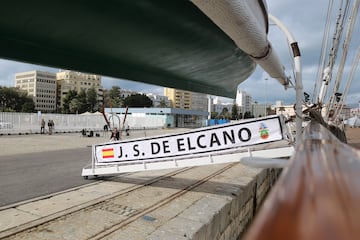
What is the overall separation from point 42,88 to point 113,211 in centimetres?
11098

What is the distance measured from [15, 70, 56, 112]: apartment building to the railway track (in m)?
104

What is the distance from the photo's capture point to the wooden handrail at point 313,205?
1.44 ft

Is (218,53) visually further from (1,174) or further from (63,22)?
(1,174)

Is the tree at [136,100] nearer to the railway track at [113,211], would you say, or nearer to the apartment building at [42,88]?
the apartment building at [42,88]

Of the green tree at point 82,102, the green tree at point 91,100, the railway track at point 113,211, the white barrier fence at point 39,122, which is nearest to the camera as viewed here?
the railway track at point 113,211

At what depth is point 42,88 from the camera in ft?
337

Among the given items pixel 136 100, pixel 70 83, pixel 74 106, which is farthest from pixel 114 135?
pixel 70 83

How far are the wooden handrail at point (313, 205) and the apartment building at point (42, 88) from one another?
4324 inches

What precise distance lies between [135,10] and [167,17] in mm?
316

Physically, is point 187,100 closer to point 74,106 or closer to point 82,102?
point 82,102

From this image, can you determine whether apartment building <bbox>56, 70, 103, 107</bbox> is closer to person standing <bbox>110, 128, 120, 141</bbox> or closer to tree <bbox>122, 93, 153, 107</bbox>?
tree <bbox>122, 93, 153, 107</bbox>

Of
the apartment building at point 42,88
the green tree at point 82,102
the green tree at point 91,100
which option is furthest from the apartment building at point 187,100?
the apartment building at point 42,88

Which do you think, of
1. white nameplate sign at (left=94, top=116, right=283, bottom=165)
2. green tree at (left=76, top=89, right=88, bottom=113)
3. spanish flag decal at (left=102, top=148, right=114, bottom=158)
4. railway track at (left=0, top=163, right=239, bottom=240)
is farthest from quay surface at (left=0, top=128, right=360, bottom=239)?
green tree at (left=76, top=89, right=88, bottom=113)

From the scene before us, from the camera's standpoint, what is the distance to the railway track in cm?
395
